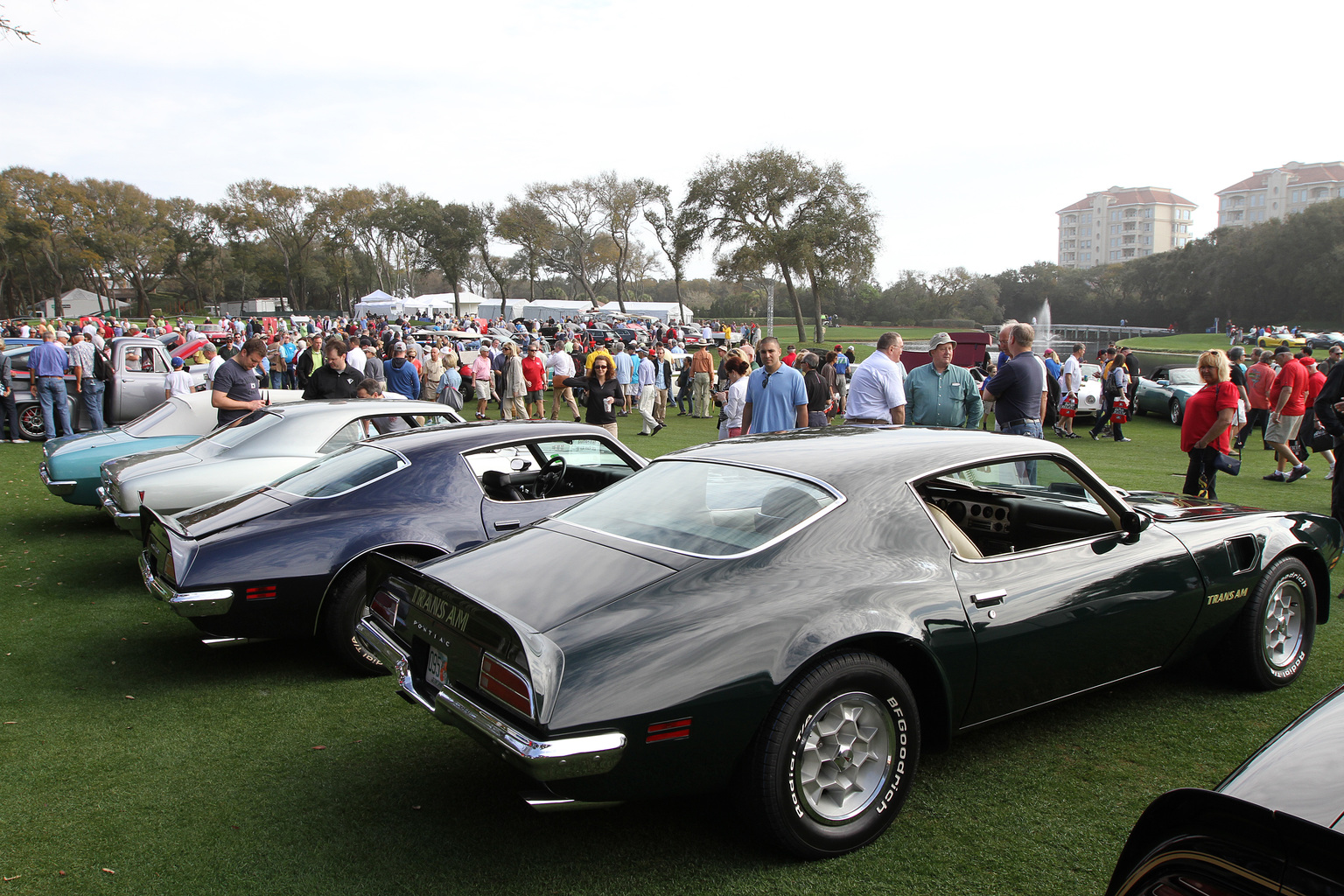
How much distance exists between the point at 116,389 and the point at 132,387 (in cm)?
23

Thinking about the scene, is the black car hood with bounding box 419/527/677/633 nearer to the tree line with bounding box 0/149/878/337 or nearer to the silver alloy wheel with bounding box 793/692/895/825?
the silver alloy wheel with bounding box 793/692/895/825

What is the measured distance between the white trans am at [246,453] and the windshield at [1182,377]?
1844 cm

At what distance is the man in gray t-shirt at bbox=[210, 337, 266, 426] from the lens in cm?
878

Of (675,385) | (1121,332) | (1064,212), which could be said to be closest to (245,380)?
(675,385)

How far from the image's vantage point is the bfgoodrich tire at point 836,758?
2619mm

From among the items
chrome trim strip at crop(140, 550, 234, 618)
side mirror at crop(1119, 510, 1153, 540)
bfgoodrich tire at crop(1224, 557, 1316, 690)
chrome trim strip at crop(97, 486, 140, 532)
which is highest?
side mirror at crop(1119, 510, 1153, 540)

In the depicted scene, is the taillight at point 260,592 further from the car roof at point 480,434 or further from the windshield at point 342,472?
the car roof at point 480,434

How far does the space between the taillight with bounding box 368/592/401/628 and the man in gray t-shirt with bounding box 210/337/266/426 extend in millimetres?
6207

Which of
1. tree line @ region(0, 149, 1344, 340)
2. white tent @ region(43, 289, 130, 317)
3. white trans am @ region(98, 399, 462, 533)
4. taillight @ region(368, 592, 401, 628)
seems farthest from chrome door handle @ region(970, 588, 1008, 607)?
white tent @ region(43, 289, 130, 317)

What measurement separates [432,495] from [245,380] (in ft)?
17.5

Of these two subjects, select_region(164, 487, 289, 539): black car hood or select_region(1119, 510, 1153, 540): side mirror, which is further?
select_region(164, 487, 289, 539): black car hood

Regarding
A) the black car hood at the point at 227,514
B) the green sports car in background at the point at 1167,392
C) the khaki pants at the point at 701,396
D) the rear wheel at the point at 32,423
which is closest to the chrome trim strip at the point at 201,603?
the black car hood at the point at 227,514

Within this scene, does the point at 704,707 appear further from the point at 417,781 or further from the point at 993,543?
the point at 993,543

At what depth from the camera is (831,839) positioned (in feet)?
9.10
